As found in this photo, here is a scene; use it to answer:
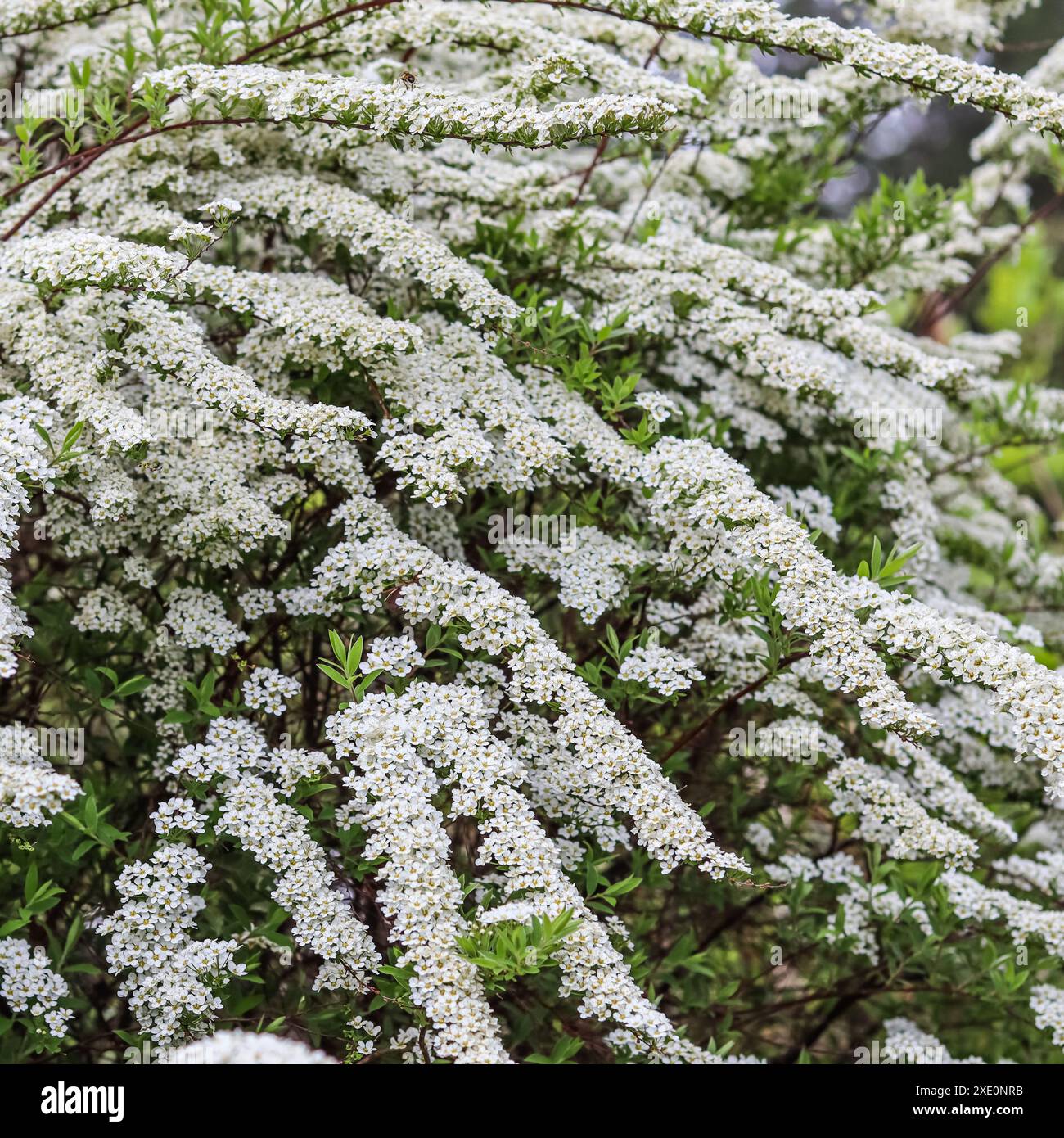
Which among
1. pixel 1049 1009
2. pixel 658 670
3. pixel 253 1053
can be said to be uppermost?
pixel 658 670

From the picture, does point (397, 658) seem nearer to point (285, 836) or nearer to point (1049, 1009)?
point (285, 836)

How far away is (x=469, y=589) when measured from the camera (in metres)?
3.51

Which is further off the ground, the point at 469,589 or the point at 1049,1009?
the point at 469,589

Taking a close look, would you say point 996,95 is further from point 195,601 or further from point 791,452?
point 195,601

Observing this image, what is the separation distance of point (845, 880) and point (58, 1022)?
2774 millimetres

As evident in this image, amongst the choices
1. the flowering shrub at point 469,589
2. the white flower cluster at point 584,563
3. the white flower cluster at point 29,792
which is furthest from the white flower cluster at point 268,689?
the white flower cluster at point 584,563

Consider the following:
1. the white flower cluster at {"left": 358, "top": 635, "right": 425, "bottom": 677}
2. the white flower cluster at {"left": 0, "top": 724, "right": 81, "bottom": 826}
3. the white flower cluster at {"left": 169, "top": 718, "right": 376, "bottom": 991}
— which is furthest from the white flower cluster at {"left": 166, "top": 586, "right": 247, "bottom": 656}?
the white flower cluster at {"left": 0, "top": 724, "right": 81, "bottom": 826}

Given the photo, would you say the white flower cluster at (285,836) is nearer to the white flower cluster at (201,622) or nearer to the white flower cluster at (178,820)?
the white flower cluster at (178,820)

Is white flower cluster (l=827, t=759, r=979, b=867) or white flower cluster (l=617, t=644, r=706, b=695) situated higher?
white flower cluster (l=617, t=644, r=706, b=695)

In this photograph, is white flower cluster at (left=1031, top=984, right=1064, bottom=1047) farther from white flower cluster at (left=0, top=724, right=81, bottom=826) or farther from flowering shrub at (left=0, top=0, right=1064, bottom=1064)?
white flower cluster at (left=0, top=724, right=81, bottom=826)

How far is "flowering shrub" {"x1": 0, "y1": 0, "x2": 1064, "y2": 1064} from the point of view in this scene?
10.6 ft

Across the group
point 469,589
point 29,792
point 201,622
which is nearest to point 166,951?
point 29,792

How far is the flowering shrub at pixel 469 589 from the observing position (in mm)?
3240

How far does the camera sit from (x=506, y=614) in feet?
11.1
